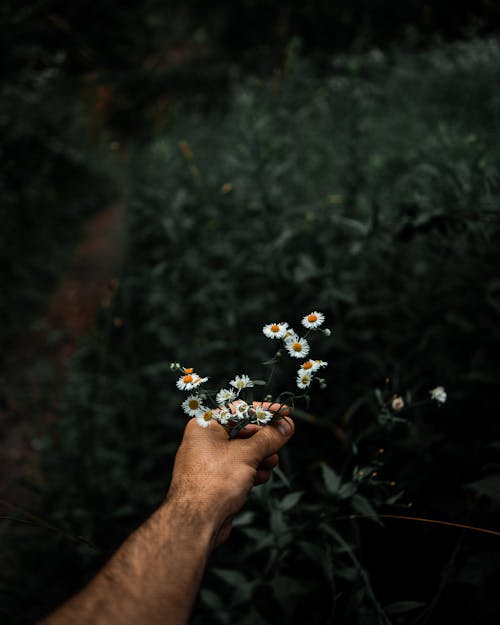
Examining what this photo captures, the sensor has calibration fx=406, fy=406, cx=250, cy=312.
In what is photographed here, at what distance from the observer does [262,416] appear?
113cm

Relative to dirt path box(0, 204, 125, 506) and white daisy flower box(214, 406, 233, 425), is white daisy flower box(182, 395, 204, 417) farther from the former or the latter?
dirt path box(0, 204, 125, 506)

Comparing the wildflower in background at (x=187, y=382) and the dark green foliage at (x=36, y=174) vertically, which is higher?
the wildflower in background at (x=187, y=382)

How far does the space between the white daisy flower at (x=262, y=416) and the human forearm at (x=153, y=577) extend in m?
0.27

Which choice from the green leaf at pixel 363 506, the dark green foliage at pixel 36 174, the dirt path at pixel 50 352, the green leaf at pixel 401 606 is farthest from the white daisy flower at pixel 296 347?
the dark green foliage at pixel 36 174

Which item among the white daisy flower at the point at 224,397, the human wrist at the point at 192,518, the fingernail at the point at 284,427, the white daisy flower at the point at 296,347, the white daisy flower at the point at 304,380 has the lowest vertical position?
the fingernail at the point at 284,427

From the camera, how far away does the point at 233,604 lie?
1.62 metres

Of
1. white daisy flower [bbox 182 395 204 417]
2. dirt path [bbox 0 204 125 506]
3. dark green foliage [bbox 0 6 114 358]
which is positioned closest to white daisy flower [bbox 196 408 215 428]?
white daisy flower [bbox 182 395 204 417]

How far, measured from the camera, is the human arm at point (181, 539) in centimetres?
87

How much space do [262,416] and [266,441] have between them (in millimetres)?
67

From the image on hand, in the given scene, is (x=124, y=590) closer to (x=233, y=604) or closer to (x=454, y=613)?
(x=233, y=604)

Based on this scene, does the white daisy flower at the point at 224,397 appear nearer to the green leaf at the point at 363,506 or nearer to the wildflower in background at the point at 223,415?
the wildflower in background at the point at 223,415

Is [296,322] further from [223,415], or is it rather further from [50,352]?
[50,352]

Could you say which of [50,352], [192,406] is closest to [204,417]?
[192,406]

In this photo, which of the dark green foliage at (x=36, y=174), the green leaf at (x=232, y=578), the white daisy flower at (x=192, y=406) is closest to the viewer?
the white daisy flower at (x=192, y=406)
